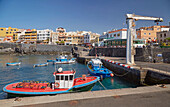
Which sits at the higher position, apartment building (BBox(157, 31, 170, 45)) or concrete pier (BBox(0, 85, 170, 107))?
apartment building (BBox(157, 31, 170, 45))

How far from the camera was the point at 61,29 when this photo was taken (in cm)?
12900

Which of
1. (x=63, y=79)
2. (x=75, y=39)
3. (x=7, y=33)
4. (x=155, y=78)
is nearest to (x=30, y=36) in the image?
(x=7, y=33)

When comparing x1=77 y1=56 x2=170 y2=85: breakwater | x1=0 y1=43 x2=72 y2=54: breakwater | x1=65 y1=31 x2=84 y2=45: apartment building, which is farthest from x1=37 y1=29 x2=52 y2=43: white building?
x1=77 y1=56 x2=170 y2=85: breakwater

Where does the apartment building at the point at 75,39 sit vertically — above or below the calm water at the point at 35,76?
above

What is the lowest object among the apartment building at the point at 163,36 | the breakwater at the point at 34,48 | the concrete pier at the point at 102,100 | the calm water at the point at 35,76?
the calm water at the point at 35,76

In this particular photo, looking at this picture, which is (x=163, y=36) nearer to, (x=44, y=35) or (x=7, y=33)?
(x=44, y=35)

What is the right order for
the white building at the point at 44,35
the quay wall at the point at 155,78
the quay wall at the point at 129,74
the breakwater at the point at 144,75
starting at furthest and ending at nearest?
the white building at the point at 44,35 < the quay wall at the point at 129,74 < the breakwater at the point at 144,75 < the quay wall at the point at 155,78

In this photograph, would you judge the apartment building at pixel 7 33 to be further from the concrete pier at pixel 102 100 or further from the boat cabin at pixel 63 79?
the concrete pier at pixel 102 100

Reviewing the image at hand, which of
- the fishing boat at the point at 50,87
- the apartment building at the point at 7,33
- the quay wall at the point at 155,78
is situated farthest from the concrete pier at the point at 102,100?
the apartment building at the point at 7,33

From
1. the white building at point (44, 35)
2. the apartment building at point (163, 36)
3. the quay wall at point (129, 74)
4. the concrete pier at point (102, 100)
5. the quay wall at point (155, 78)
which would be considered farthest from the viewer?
the white building at point (44, 35)

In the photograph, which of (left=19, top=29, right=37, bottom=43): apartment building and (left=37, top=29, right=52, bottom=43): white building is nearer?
(left=37, top=29, right=52, bottom=43): white building

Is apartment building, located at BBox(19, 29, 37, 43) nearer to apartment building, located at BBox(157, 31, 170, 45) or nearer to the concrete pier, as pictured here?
apartment building, located at BBox(157, 31, 170, 45)

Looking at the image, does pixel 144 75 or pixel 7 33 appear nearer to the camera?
pixel 144 75

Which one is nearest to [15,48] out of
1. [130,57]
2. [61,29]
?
[61,29]
